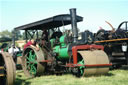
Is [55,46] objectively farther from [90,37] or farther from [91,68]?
[91,68]

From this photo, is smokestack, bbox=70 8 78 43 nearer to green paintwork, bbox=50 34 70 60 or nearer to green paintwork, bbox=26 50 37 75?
green paintwork, bbox=50 34 70 60

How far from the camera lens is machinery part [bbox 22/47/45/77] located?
25.0 feet

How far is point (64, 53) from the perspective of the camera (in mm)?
7258

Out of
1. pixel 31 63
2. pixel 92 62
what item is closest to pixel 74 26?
pixel 92 62

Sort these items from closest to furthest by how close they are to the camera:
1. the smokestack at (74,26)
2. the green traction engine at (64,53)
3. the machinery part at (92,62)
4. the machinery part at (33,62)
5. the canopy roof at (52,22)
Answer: the machinery part at (92,62)
the green traction engine at (64,53)
the smokestack at (74,26)
the canopy roof at (52,22)
the machinery part at (33,62)

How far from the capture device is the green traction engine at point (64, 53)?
6172mm

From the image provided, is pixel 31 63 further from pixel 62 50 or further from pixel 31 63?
pixel 62 50

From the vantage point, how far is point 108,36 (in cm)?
865

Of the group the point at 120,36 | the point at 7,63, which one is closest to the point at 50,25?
the point at 120,36

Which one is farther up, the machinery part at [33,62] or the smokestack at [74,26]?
the smokestack at [74,26]

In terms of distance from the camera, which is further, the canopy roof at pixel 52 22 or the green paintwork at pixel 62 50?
the canopy roof at pixel 52 22

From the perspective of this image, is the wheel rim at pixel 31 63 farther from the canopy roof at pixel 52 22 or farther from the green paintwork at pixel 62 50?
the canopy roof at pixel 52 22

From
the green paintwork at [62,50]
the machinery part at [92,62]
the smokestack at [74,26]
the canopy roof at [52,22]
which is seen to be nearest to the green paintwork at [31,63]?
the green paintwork at [62,50]

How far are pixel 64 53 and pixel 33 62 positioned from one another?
1.43 metres
